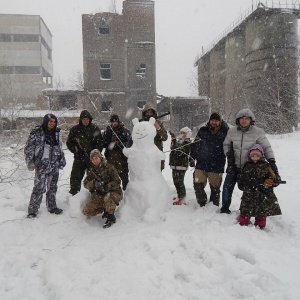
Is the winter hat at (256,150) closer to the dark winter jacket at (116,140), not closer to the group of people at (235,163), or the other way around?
the group of people at (235,163)

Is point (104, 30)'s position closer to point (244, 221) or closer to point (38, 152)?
→ point (38, 152)

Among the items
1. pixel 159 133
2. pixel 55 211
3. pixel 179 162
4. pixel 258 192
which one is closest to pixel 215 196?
pixel 179 162

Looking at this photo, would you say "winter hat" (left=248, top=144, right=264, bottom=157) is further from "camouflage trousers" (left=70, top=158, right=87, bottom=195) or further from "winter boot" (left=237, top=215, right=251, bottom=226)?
"camouflage trousers" (left=70, top=158, right=87, bottom=195)

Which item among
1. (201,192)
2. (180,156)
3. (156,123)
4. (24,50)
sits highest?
(24,50)

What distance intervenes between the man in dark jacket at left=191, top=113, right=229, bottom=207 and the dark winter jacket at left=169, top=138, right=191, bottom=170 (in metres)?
0.36

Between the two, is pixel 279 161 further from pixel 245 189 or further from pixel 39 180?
pixel 39 180

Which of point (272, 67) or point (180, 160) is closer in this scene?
point (180, 160)

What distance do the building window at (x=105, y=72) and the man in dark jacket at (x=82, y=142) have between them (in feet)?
68.2

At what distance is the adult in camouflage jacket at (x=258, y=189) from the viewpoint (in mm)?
3852

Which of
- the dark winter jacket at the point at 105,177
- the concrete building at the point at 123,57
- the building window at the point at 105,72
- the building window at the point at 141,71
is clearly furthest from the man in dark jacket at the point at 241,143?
the building window at the point at 105,72

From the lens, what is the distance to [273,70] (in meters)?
22.0

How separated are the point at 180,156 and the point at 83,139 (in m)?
1.80

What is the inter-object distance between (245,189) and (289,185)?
3.73 meters

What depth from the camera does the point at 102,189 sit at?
14.6 feet
